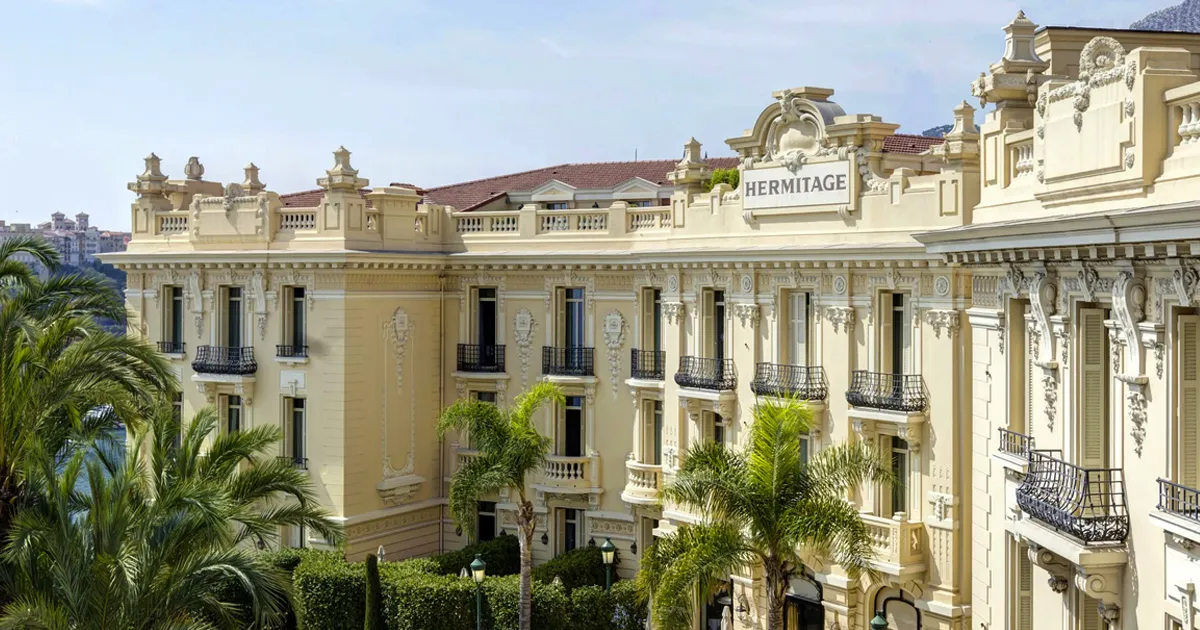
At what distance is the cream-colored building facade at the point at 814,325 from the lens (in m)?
17.4

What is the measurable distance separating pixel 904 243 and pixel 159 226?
23.6 meters

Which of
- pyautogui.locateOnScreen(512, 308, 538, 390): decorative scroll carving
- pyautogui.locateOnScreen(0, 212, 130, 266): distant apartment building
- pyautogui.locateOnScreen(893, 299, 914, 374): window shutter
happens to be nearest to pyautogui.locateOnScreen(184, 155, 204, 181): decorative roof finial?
pyautogui.locateOnScreen(512, 308, 538, 390): decorative scroll carving

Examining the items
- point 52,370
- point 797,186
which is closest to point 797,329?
point 797,186

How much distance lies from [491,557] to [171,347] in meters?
11.7

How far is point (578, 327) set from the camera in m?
39.3

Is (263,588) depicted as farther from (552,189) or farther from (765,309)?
(552,189)

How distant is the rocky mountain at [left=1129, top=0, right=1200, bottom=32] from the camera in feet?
83.8

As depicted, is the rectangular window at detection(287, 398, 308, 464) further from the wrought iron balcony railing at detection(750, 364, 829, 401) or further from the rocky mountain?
the rocky mountain

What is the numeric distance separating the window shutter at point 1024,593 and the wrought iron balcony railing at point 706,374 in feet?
43.7

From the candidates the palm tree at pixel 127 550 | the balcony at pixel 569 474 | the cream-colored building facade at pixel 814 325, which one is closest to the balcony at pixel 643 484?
the cream-colored building facade at pixel 814 325

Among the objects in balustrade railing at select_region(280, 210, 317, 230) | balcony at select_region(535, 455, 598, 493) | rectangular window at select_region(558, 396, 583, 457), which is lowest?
balcony at select_region(535, 455, 598, 493)

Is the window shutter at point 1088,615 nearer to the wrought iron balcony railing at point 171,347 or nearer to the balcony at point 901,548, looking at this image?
the balcony at point 901,548

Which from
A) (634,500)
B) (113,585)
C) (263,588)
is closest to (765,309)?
(634,500)

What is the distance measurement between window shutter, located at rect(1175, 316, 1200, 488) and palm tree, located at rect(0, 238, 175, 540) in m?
19.1
